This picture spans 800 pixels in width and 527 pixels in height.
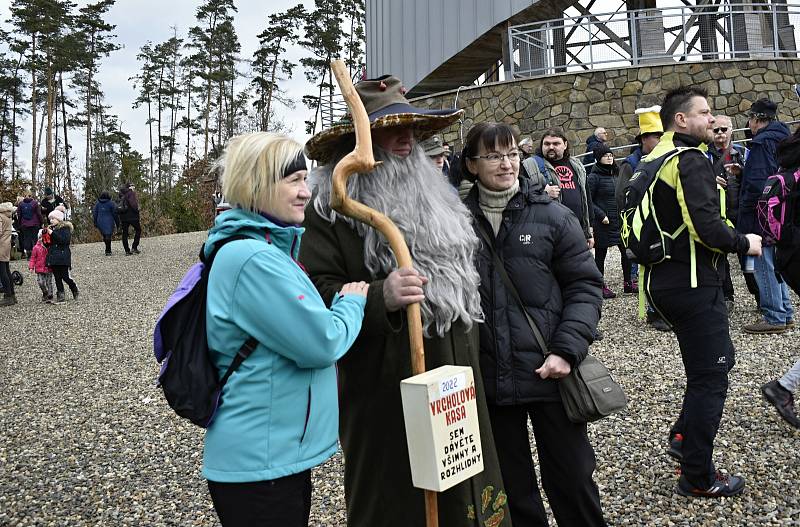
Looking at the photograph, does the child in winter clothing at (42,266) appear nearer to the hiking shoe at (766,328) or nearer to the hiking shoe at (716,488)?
the hiking shoe at (766,328)

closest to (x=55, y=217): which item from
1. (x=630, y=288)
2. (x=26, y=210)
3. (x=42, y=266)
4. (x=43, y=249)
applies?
(x=43, y=249)

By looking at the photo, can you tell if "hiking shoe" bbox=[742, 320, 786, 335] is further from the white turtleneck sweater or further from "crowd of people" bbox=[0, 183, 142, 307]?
"crowd of people" bbox=[0, 183, 142, 307]

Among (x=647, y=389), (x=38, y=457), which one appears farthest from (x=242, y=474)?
(x=647, y=389)

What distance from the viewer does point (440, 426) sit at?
1.98 metres

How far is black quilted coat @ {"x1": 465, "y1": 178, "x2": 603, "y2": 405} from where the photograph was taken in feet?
8.31

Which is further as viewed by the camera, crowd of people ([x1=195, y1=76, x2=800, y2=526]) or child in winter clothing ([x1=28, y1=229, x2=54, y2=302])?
child in winter clothing ([x1=28, y1=229, x2=54, y2=302])

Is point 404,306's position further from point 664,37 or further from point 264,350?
point 664,37

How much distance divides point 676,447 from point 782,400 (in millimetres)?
913

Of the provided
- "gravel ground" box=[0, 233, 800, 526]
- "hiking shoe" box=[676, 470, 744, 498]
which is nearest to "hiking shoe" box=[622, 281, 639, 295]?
"gravel ground" box=[0, 233, 800, 526]

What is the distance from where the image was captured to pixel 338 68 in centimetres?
222

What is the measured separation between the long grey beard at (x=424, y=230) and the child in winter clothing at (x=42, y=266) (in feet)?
35.4

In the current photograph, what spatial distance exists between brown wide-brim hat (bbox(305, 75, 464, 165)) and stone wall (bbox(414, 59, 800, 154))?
1288 cm

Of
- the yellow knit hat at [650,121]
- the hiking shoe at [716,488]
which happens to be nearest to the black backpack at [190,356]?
the hiking shoe at [716,488]

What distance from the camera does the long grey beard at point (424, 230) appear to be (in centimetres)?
232
